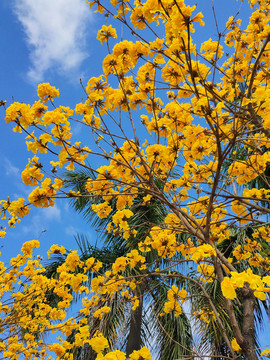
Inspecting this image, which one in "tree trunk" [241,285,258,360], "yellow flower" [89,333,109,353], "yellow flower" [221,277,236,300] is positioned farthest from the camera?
"tree trunk" [241,285,258,360]

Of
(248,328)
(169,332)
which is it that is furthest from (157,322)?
(248,328)

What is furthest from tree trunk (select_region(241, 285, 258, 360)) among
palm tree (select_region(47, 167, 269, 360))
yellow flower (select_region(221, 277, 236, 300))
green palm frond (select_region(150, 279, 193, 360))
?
green palm frond (select_region(150, 279, 193, 360))

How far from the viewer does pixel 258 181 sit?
5906 millimetres

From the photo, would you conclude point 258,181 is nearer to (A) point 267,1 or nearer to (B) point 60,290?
(A) point 267,1

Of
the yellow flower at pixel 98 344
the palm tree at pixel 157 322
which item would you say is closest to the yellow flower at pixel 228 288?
the yellow flower at pixel 98 344

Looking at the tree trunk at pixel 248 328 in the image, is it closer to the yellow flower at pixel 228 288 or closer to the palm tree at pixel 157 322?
the yellow flower at pixel 228 288

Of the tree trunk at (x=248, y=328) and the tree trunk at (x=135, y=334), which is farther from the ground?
the tree trunk at (x=135, y=334)

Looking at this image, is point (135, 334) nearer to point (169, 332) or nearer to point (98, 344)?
point (169, 332)

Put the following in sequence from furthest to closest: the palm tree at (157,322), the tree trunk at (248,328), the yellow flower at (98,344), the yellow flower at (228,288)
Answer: the palm tree at (157,322), the tree trunk at (248,328), the yellow flower at (98,344), the yellow flower at (228,288)

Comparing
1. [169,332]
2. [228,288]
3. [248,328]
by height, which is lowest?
[248,328]

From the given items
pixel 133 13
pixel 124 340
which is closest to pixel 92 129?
pixel 133 13

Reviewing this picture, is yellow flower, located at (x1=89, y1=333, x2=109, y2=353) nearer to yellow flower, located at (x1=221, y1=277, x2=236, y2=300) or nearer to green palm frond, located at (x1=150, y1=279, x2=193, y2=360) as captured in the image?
yellow flower, located at (x1=221, y1=277, x2=236, y2=300)

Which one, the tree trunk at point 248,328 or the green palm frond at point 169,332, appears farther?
the green palm frond at point 169,332

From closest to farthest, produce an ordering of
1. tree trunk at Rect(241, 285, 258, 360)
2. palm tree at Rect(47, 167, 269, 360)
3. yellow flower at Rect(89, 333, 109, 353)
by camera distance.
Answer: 1. yellow flower at Rect(89, 333, 109, 353)
2. tree trunk at Rect(241, 285, 258, 360)
3. palm tree at Rect(47, 167, 269, 360)
